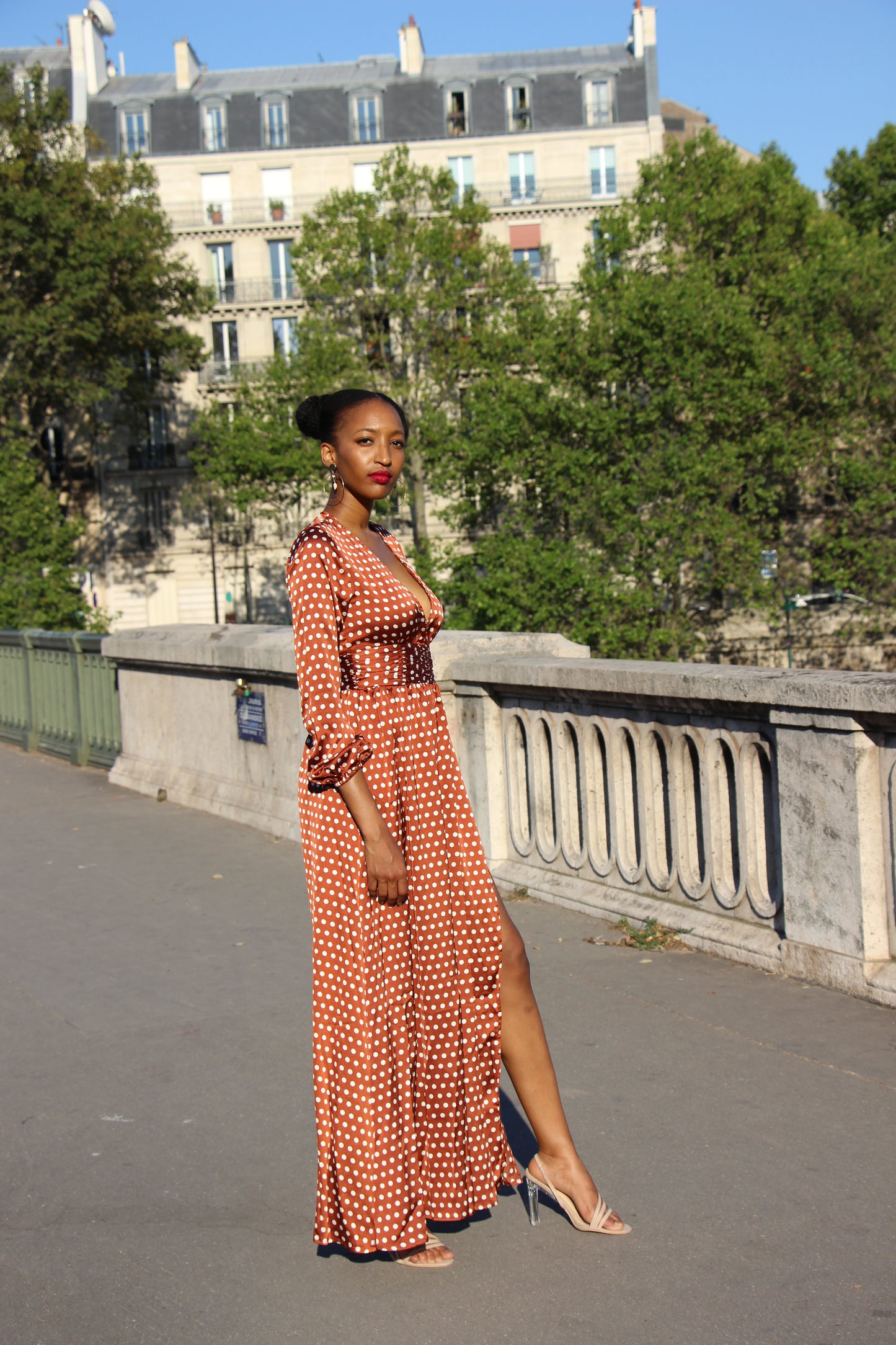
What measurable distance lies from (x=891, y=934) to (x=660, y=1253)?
1974 millimetres

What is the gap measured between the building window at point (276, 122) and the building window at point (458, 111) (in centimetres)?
698

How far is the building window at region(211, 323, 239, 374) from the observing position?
58469 millimetres

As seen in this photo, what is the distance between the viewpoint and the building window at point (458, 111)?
2334 inches

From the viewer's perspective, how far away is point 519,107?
195 feet

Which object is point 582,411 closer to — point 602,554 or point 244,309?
point 602,554

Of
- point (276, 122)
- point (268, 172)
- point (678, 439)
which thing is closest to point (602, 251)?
point (678, 439)

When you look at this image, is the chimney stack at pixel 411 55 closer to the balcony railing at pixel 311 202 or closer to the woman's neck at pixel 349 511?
the balcony railing at pixel 311 202

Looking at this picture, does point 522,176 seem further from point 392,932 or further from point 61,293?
point 392,932

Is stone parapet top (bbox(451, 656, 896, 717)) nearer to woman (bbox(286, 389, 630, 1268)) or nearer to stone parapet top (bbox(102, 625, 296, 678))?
stone parapet top (bbox(102, 625, 296, 678))

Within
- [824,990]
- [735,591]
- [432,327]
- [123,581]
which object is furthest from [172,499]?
[824,990]

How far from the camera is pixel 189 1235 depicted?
130 inches

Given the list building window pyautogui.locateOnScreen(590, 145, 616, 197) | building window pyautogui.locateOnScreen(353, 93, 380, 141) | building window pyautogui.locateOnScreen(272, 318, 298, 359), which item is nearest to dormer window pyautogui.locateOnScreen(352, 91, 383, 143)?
building window pyautogui.locateOnScreen(353, 93, 380, 141)

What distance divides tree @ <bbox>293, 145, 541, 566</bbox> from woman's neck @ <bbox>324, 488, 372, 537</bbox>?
144ft

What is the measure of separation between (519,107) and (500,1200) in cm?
6172
